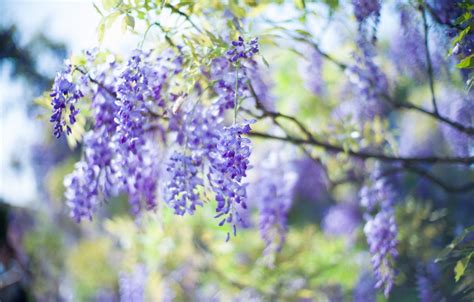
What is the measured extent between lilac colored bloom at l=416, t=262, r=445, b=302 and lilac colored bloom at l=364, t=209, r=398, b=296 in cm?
68

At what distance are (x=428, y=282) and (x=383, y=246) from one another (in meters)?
1.04

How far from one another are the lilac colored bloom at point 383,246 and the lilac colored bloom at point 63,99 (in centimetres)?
127

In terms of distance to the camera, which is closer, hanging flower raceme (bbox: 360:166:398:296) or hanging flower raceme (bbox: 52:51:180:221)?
hanging flower raceme (bbox: 52:51:180:221)

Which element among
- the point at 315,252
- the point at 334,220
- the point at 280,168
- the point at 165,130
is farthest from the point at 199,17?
the point at 334,220

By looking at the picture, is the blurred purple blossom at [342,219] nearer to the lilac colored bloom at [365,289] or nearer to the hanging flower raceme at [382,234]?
the lilac colored bloom at [365,289]

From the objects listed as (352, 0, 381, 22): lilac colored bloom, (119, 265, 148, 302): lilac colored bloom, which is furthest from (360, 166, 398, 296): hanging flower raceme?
→ (119, 265, 148, 302): lilac colored bloom

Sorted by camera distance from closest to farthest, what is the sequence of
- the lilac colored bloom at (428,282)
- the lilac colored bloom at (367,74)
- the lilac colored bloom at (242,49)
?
the lilac colored bloom at (242,49)
the lilac colored bloom at (367,74)
the lilac colored bloom at (428,282)

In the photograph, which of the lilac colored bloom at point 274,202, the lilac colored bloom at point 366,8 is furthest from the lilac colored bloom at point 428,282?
the lilac colored bloom at point 366,8

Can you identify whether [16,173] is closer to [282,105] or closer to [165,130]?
[282,105]

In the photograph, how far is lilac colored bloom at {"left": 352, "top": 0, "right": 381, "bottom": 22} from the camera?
6.73 ft

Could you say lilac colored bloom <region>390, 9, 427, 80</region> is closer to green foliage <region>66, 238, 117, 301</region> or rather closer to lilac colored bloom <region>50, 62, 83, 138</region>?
lilac colored bloom <region>50, 62, 83, 138</region>

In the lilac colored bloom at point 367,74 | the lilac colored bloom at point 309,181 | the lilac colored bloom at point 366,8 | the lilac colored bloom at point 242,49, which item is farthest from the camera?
the lilac colored bloom at point 309,181

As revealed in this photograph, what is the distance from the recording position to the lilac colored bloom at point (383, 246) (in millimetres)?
2145

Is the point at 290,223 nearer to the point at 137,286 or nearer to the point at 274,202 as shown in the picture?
the point at 137,286
